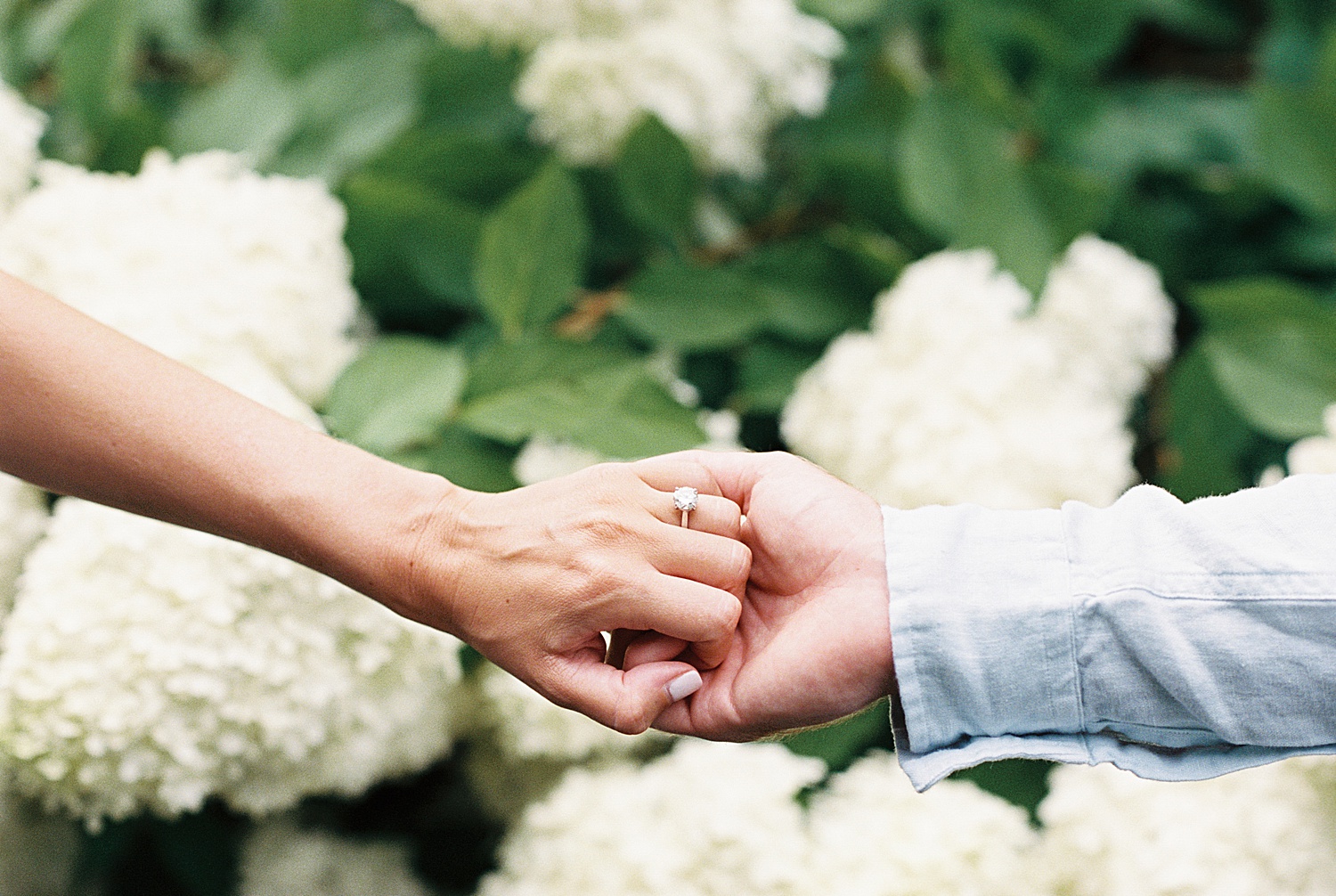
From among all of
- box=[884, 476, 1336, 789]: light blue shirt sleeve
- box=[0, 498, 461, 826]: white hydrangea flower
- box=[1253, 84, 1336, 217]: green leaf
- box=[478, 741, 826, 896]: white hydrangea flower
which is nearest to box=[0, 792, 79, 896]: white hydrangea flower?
box=[0, 498, 461, 826]: white hydrangea flower

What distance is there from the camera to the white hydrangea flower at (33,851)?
76 cm

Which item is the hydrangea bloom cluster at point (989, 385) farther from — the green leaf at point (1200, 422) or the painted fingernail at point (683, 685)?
the painted fingernail at point (683, 685)

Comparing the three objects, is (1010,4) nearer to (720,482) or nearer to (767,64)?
(767,64)

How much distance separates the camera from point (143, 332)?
718 mm

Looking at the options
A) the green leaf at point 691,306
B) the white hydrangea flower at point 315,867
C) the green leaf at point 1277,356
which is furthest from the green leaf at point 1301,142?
the white hydrangea flower at point 315,867

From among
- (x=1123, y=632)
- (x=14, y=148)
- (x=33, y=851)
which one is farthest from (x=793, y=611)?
(x=14, y=148)

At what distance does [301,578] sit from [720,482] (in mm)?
282

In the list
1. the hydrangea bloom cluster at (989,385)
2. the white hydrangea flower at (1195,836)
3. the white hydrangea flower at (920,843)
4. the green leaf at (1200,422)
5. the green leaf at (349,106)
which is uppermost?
the green leaf at (349,106)

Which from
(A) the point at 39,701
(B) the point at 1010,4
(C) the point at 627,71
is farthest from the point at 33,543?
(B) the point at 1010,4

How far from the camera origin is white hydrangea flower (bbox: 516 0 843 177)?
95 cm

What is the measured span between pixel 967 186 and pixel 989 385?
0.23 metres

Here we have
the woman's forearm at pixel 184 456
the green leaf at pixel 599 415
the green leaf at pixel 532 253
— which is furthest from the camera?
the green leaf at pixel 532 253

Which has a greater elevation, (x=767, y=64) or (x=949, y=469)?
(x=767, y=64)

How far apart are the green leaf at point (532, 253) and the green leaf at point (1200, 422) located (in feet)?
1.89
